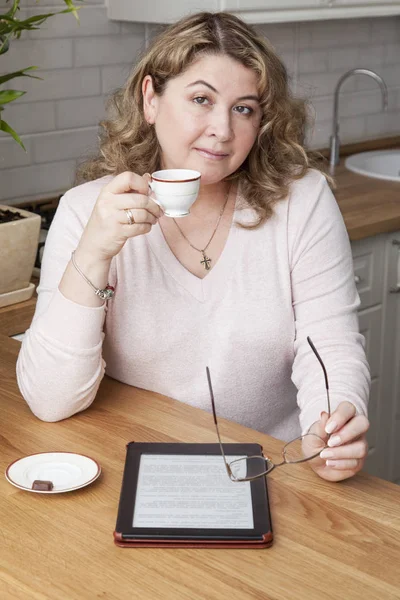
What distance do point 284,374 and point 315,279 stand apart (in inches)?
8.2

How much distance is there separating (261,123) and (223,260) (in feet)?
0.97

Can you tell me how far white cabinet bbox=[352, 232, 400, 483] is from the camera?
8.86 feet

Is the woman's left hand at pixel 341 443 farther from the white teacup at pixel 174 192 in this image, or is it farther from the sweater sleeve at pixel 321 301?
the white teacup at pixel 174 192

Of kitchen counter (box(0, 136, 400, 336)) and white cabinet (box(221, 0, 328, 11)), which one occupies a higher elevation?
white cabinet (box(221, 0, 328, 11))

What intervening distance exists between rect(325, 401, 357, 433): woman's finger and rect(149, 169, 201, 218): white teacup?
0.41 meters

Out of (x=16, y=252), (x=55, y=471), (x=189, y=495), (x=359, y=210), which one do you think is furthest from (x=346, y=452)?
(x=359, y=210)

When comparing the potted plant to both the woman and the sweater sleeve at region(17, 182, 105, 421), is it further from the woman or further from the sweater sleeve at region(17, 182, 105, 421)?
the sweater sleeve at region(17, 182, 105, 421)

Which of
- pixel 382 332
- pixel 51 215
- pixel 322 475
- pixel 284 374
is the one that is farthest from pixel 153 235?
pixel 382 332

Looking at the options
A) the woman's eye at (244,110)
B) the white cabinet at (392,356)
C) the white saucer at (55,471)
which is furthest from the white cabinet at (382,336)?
the white saucer at (55,471)

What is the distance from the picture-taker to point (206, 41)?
1.70m

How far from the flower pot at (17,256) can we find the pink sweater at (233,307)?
0.30 meters

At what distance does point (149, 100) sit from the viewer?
1.81 m

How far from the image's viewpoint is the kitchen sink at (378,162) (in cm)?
344

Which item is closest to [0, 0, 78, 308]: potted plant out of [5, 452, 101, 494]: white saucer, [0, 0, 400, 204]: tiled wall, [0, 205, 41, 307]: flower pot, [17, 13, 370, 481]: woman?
[0, 205, 41, 307]: flower pot
